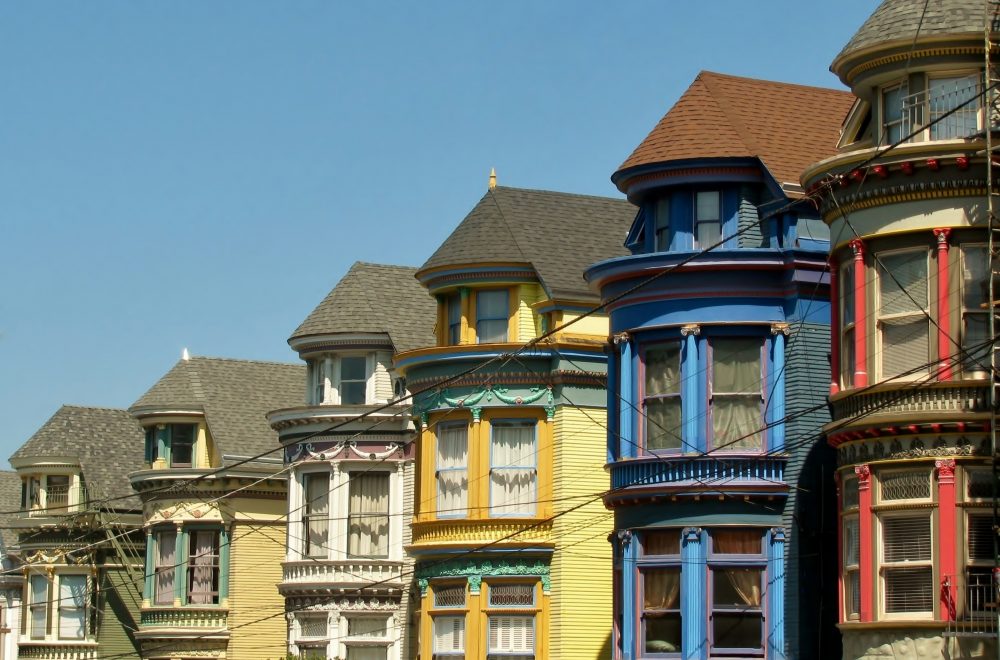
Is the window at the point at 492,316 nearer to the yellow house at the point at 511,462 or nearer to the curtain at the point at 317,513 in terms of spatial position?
the yellow house at the point at 511,462

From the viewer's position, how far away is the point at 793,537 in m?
36.2

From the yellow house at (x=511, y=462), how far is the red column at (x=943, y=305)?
12.5 m

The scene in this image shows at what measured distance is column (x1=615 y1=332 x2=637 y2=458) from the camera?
37500 millimetres

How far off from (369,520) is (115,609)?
16.4 metres

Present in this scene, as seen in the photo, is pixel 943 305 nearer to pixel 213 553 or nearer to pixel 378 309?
pixel 378 309

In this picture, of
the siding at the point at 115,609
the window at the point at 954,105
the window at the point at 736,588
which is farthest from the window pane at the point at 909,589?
the siding at the point at 115,609

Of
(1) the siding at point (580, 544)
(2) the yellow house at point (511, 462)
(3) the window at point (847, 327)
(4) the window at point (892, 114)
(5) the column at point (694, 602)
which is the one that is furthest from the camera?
(2) the yellow house at point (511, 462)

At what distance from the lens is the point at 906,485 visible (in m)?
31.3

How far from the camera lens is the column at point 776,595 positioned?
3581cm

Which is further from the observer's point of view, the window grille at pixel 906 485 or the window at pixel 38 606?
the window at pixel 38 606

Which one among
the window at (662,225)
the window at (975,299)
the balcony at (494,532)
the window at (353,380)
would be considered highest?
the window at (662,225)

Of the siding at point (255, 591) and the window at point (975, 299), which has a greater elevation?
the window at point (975, 299)

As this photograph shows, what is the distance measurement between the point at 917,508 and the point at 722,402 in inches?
249

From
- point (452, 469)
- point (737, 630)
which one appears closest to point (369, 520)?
point (452, 469)
